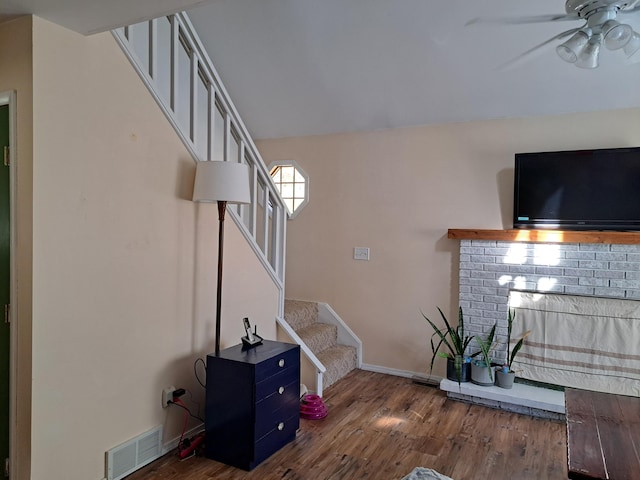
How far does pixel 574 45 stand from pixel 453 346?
2499 mm

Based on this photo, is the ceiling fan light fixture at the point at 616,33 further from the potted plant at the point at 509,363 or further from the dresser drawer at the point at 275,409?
the dresser drawer at the point at 275,409

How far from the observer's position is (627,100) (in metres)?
3.24

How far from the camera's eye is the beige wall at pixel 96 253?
77.6 inches

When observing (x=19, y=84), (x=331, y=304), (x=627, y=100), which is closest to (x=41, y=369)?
(x=19, y=84)

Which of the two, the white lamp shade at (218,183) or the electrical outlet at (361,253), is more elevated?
the white lamp shade at (218,183)

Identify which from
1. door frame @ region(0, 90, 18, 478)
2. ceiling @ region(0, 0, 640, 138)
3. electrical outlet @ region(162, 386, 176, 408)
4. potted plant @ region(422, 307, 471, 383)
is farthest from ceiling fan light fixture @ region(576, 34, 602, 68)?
electrical outlet @ region(162, 386, 176, 408)

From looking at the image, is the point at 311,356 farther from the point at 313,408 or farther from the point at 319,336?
the point at 319,336

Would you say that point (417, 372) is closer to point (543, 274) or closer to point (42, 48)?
point (543, 274)

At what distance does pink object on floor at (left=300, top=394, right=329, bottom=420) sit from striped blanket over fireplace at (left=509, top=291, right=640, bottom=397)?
5.24 ft

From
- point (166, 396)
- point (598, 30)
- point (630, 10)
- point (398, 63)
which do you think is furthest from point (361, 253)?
point (630, 10)

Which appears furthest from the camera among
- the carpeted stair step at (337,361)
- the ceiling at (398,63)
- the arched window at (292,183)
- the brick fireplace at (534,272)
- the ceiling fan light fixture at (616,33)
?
the arched window at (292,183)

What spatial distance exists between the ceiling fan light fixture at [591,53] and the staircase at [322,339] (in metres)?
2.77

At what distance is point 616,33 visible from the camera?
80.4 inches

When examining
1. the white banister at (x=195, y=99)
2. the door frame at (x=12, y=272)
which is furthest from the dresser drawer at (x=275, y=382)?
the door frame at (x=12, y=272)
